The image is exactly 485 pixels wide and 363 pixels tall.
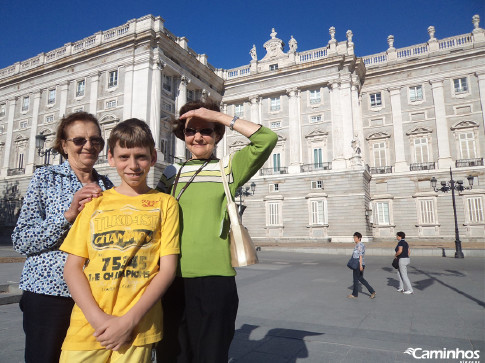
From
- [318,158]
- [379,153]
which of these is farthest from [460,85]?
[318,158]

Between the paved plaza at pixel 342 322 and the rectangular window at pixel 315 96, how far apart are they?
22.4m

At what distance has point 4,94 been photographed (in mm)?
31688

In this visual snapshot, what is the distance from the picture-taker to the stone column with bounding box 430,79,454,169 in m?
26.1

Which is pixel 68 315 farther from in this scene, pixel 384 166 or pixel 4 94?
pixel 4 94

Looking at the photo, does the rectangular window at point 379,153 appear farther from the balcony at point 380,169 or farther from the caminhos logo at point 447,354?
the caminhos logo at point 447,354

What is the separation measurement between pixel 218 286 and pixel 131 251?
52 centimetres

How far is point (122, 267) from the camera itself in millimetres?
1602

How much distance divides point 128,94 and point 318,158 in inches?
652

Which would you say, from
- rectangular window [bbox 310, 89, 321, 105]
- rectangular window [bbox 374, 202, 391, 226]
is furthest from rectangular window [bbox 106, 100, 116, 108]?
rectangular window [bbox 374, 202, 391, 226]

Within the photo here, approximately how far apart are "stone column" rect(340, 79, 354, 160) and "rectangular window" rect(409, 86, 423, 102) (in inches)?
235

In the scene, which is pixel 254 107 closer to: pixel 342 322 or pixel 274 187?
pixel 274 187

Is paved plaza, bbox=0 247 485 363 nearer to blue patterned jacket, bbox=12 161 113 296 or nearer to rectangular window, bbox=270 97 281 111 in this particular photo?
blue patterned jacket, bbox=12 161 113 296

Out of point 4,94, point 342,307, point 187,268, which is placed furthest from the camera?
point 4,94

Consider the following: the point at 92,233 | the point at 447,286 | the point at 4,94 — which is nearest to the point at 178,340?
the point at 92,233
